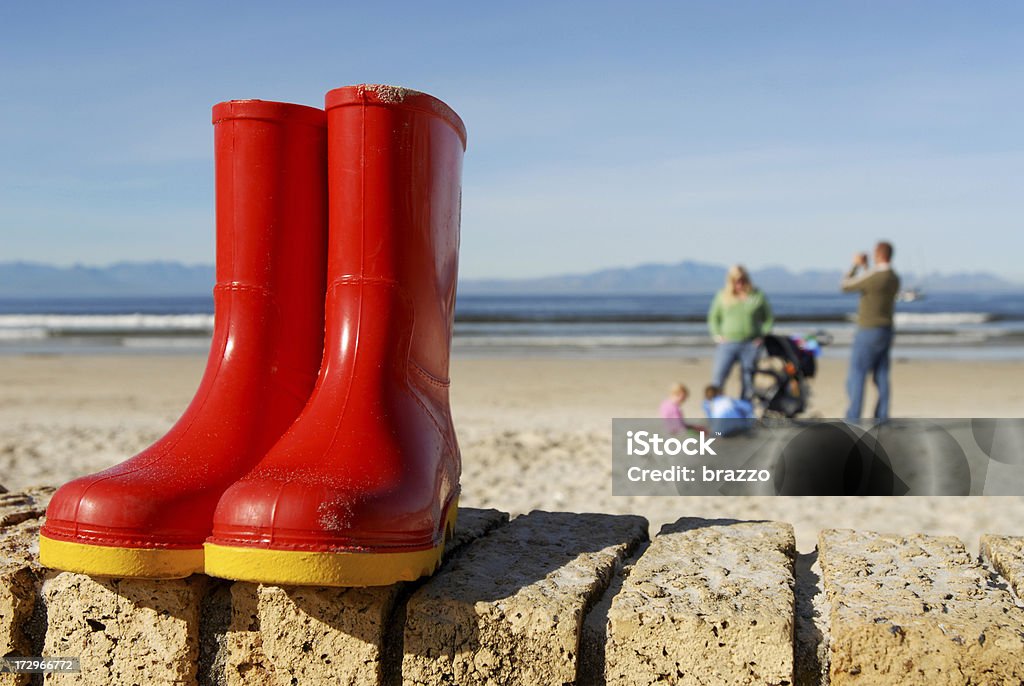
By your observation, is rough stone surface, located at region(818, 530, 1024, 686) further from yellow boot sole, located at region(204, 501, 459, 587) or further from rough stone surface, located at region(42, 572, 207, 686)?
rough stone surface, located at region(42, 572, 207, 686)

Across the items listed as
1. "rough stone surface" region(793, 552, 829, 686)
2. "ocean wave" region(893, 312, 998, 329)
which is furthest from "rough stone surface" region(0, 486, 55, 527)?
"ocean wave" region(893, 312, 998, 329)

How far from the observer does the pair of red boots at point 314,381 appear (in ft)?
4.40

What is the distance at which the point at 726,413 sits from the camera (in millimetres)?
6859

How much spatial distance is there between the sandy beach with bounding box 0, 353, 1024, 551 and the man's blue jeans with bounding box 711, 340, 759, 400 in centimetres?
110

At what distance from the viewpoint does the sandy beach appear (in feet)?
14.4

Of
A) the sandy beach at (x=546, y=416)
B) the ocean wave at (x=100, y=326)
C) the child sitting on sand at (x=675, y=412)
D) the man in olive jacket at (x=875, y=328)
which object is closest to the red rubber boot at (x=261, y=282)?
the sandy beach at (x=546, y=416)

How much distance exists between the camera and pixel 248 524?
133cm

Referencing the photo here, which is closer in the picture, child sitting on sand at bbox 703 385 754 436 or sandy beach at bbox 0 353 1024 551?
sandy beach at bbox 0 353 1024 551

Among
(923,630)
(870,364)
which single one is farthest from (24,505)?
(870,364)

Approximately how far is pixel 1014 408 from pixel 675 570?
29.0ft

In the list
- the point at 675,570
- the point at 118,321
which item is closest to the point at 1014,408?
the point at 675,570

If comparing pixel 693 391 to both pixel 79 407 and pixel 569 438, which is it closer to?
pixel 569 438

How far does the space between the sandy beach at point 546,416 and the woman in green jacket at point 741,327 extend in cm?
119

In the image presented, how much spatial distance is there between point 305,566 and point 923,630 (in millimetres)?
877
